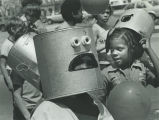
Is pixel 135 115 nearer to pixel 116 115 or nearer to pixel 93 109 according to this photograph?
pixel 116 115

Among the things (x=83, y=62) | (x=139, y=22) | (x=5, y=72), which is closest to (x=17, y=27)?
(x=5, y=72)

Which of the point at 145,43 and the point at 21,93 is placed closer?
the point at 145,43

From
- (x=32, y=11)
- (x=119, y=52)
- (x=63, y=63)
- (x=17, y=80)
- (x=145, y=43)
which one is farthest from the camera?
(x=32, y=11)

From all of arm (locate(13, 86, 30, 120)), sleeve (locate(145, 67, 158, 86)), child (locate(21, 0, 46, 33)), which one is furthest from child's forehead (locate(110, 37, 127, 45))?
child (locate(21, 0, 46, 33))

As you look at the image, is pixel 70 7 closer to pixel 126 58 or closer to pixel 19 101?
pixel 19 101

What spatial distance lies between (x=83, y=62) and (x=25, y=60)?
1.15m

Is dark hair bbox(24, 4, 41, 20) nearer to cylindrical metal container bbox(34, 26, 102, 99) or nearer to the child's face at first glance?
the child's face

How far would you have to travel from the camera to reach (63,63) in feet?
9.89

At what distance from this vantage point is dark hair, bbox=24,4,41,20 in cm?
607

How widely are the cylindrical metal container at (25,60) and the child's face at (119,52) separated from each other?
1.98ft

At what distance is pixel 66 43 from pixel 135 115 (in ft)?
2.47

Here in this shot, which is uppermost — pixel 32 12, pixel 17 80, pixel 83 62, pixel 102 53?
pixel 83 62

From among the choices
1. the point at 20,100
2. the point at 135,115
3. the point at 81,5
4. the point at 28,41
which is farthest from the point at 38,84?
the point at 81,5

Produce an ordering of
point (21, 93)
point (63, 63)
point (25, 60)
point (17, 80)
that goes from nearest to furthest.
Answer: point (63, 63), point (25, 60), point (17, 80), point (21, 93)
